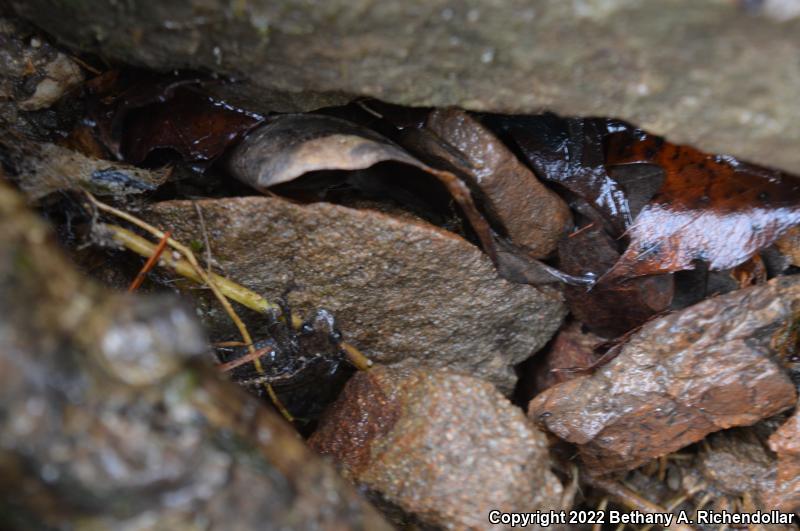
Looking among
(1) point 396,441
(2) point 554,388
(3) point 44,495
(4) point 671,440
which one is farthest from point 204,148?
(4) point 671,440

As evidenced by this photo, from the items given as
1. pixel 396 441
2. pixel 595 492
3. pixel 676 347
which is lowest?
pixel 595 492

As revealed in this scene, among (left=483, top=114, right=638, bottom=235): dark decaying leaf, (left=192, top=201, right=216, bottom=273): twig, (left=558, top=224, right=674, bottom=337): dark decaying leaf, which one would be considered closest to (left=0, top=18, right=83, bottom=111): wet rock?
(left=192, top=201, right=216, bottom=273): twig

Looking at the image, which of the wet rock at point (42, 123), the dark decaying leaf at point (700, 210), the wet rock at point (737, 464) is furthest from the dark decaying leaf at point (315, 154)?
the wet rock at point (737, 464)

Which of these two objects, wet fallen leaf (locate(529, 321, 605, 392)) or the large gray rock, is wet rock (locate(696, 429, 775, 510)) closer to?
wet fallen leaf (locate(529, 321, 605, 392))

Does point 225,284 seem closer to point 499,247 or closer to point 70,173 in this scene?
point 70,173

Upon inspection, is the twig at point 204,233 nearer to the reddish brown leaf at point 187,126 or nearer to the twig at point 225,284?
the twig at point 225,284

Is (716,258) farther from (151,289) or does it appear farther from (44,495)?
(44,495)
